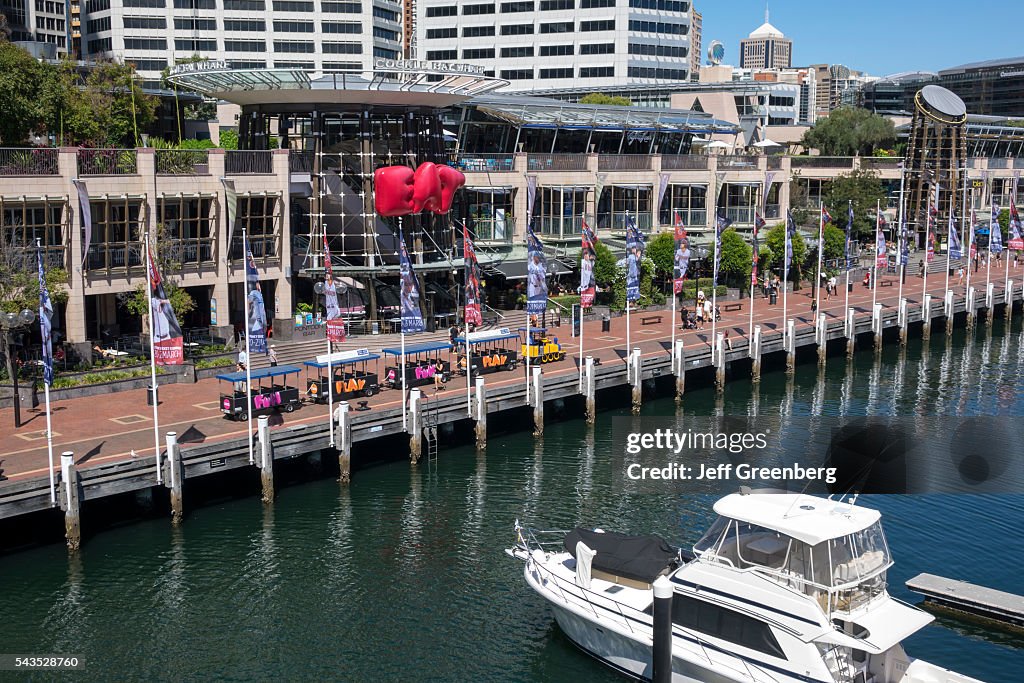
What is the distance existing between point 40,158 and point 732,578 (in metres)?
48.6

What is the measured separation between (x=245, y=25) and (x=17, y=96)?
226 ft

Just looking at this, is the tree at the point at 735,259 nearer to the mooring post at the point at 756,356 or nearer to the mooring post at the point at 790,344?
the mooring post at the point at 790,344

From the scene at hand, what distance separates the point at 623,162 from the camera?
4031 inches

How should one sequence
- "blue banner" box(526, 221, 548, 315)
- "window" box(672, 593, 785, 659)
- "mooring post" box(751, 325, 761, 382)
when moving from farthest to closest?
"mooring post" box(751, 325, 761, 382), "blue banner" box(526, 221, 548, 315), "window" box(672, 593, 785, 659)

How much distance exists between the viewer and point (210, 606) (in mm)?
41562

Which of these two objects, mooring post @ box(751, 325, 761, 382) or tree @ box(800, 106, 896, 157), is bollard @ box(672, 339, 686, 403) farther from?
tree @ box(800, 106, 896, 157)

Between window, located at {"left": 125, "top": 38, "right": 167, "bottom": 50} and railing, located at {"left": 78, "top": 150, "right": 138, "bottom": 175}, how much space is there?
7312 centimetres

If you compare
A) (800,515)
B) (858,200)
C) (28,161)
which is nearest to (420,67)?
(28,161)

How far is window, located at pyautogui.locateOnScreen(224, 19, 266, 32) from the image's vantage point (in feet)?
461

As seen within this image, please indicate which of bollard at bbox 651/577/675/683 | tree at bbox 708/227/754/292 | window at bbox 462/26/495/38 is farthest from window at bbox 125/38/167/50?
bollard at bbox 651/577/675/683

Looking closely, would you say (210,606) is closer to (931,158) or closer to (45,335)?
(45,335)

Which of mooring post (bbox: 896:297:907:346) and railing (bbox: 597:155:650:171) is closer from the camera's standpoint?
mooring post (bbox: 896:297:907:346)

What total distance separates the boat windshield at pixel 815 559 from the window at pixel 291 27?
120 m

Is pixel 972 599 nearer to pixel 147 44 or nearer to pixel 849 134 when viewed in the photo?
pixel 147 44
